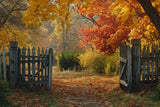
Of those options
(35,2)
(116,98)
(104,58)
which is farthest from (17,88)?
(104,58)

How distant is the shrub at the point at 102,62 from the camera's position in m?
12.0

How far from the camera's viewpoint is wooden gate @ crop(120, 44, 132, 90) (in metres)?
6.84

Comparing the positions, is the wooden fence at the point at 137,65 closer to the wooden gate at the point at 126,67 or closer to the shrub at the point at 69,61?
the wooden gate at the point at 126,67

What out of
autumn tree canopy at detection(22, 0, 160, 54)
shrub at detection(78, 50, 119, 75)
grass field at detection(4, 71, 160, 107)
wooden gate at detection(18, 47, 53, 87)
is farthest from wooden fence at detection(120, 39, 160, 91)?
shrub at detection(78, 50, 119, 75)

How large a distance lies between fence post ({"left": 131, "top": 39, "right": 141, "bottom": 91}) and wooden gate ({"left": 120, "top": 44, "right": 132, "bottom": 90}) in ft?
0.47

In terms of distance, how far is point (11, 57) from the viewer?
6480 millimetres

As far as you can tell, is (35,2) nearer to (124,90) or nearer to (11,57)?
(11,57)

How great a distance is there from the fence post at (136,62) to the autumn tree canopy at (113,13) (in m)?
0.70

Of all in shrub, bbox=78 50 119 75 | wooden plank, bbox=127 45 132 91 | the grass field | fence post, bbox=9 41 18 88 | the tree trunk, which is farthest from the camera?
shrub, bbox=78 50 119 75

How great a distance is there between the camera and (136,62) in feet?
22.1

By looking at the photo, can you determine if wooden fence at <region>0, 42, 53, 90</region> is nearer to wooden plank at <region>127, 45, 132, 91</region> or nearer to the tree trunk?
wooden plank at <region>127, 45, 132, 91</region>

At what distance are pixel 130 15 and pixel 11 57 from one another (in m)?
4.76

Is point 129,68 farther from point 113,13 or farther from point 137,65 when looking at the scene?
point 113,13

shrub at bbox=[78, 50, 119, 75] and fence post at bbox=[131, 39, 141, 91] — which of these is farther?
shrub at bbox=[78, 50, 119, 75]
